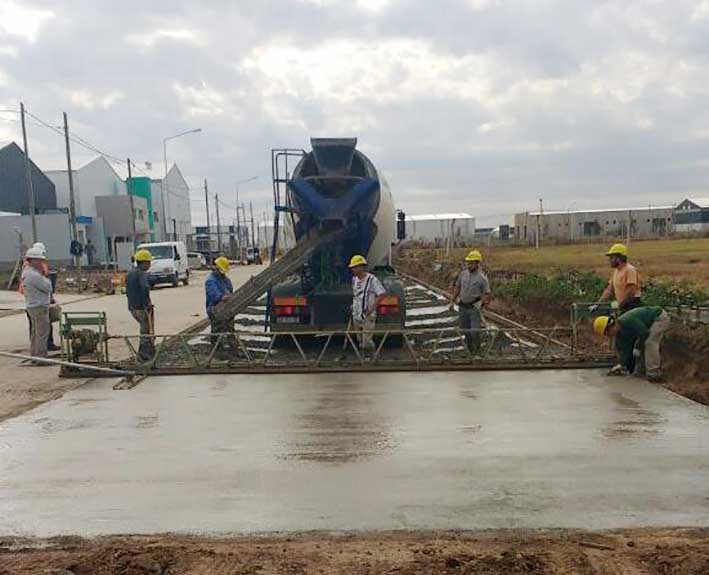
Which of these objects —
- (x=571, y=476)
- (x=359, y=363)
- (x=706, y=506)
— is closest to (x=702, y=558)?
(x=706, y=506)

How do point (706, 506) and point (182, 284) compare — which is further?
point (182, 284)

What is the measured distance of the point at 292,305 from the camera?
10898 mm

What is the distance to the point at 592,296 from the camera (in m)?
14.0

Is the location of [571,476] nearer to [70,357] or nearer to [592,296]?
[70,357]

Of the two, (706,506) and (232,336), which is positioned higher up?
(232,336)

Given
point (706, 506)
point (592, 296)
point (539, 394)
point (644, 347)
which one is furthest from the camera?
point (592, 296)

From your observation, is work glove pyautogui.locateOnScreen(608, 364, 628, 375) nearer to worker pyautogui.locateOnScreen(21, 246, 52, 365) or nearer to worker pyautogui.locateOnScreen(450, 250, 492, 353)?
worker pyautogui.locateOnScreen(450, 250, 492, 353)

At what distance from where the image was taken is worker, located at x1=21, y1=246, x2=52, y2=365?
10.8m

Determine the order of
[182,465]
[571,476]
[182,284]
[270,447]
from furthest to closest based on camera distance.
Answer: [182,284]
[270,447]
[182,465]
[571,476]

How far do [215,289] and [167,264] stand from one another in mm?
21771

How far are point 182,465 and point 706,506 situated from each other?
3941 millimetres

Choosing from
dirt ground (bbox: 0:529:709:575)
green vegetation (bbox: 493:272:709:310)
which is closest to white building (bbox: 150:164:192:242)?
green vegetation (bbox: 493:272:709:310)

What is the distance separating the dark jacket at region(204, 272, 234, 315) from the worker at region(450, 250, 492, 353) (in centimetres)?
360

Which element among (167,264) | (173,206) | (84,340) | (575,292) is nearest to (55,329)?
(84,340)
